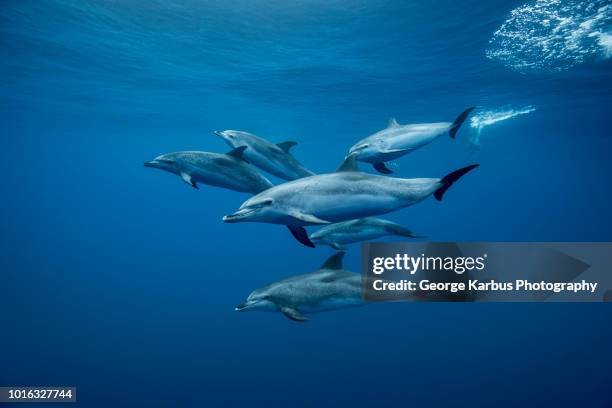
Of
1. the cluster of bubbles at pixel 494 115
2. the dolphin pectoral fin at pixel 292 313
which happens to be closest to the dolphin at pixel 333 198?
the dolphin pectoral fin at pixel 292 313

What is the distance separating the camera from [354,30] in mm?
13953

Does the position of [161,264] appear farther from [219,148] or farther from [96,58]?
[96,58]

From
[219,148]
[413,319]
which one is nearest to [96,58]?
[413,319]

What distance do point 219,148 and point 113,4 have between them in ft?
126

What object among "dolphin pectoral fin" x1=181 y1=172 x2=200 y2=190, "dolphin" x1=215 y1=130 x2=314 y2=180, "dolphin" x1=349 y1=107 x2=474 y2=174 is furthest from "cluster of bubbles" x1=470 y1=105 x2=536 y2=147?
"dolphin pectoral fin" x1=181 y1=172 x2=200 y2=190

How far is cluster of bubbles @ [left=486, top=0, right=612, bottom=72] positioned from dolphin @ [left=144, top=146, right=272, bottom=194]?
1110cm

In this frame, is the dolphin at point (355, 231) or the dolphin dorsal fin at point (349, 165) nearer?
the dolphin dorsal fin at point (349, 165)

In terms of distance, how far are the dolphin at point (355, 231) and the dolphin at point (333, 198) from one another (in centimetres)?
261

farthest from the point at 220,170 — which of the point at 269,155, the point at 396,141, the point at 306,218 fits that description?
the point at 396,141

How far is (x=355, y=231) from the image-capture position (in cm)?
805

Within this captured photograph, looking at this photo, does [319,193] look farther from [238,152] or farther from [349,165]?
[238,152]

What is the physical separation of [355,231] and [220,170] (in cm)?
312

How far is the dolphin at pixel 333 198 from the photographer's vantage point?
4789 mm

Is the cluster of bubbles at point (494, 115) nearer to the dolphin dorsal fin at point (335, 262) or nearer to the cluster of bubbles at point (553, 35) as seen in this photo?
the cluster of bubbles at point (553, 35)
